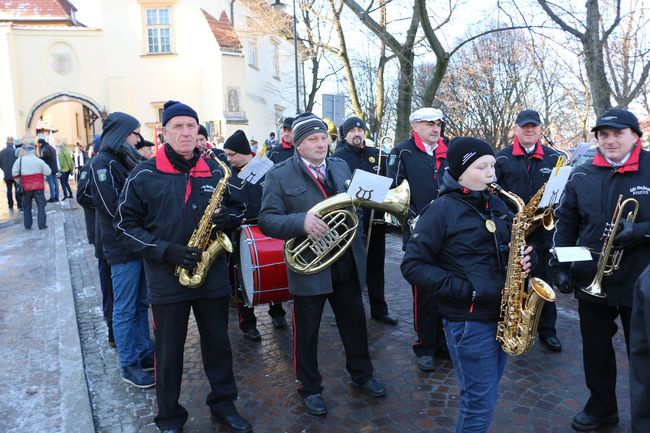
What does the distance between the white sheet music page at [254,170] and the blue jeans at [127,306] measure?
124cm

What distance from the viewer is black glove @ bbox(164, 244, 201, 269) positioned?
3.39 m

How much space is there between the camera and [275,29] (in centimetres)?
2077

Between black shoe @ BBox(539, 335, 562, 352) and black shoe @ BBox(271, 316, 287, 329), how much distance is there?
262 centimetres

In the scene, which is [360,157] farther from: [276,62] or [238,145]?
[276,62]

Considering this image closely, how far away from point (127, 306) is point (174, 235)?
135 centimetres

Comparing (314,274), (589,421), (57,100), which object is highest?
(57,100)

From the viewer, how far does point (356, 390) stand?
4.36 m

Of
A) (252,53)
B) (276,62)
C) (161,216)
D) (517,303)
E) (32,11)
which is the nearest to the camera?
(517,303)

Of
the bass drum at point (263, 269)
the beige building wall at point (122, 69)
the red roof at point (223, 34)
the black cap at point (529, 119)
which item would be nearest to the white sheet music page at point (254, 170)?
the bass drum at point (263, 269)

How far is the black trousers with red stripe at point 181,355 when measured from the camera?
11.8 ft

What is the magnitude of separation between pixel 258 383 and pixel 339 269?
133 cm

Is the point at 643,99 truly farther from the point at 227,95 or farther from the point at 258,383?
the point at 258,383

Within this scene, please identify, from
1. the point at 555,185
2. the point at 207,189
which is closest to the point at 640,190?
the point at 555,185

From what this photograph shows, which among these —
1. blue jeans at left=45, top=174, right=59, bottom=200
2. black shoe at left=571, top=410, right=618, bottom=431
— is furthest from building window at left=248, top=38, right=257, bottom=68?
black shoe at left=571, top=410, right=618, bottom=431
